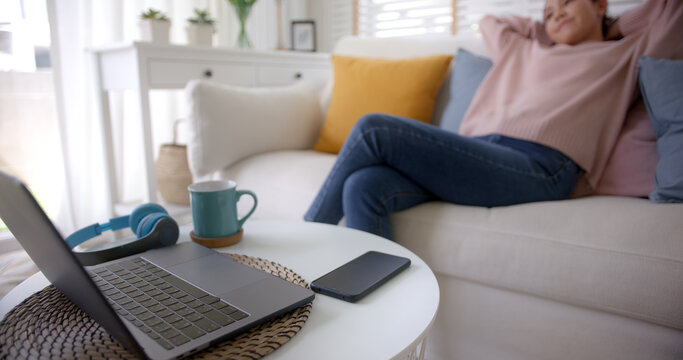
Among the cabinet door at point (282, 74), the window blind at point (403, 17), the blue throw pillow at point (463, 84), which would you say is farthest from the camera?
the window blind at point (403, 17)

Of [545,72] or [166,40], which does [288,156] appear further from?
[545,72]

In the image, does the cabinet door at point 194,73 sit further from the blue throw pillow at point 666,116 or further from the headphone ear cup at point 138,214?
the blue throw pillow at point 666,116

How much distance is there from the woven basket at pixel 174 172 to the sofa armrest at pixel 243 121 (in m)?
0.43

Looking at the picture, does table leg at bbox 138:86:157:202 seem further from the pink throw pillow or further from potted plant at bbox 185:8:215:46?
the pink throw pillow

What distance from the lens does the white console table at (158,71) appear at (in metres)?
1.59

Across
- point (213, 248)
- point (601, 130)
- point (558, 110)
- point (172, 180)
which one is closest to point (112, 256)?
point (213, 248)

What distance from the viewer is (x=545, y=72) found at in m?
1.24

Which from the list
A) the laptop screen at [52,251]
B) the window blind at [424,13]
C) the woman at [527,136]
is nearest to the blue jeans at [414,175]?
the woman at [527,136]

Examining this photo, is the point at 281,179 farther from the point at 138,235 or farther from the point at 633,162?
the point at 633,162

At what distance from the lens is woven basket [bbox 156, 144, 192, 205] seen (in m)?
1.88

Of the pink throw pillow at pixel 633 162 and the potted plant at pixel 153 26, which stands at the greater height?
the potted plant at pixel 153 26

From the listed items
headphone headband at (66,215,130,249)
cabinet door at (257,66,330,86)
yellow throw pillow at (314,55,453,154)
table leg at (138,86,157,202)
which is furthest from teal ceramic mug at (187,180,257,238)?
cabinet door at (257,66,330,86)

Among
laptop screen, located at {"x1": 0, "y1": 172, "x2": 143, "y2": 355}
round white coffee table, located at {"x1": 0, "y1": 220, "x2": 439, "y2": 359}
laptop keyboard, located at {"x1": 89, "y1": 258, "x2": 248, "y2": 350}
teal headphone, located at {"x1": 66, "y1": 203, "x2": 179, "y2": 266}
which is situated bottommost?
round white coffee table, located at {"x1": 0, "y1": 220, "x2": 439, "y2": 359}

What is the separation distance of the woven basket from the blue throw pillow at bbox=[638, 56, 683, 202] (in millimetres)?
1606
